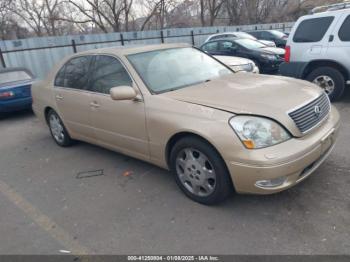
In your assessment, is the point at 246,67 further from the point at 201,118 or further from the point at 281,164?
the point at 281,164

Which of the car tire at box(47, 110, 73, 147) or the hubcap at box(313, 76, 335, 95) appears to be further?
the hubcap at box(313, 76, 335, 95)

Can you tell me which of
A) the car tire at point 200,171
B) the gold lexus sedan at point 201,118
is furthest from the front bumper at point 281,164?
the car tire at point 200,171

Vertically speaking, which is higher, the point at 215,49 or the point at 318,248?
the point at 215,49

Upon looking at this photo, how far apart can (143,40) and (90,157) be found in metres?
12.7

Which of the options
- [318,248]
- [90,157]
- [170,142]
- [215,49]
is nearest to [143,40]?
[215,49]

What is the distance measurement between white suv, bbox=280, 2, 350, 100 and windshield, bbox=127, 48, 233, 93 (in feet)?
9.79

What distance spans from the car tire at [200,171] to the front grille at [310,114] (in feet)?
2.60

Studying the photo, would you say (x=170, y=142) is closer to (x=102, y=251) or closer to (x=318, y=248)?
(x=102, y=251)

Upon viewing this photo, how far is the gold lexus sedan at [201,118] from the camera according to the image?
2.66 m

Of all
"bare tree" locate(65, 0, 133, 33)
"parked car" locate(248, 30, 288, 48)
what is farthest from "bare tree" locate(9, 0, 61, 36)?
"parked car" locate(248, 30, 288, 48)

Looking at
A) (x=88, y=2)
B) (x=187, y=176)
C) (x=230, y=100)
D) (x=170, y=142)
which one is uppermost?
(x=88, y=2)

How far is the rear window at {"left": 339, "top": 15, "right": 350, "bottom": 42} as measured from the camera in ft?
19.0

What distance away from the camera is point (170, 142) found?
10.6 ft

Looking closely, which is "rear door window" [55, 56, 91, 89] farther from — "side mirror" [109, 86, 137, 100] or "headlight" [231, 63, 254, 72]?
"headlight" [231, 63, 254, 72]
